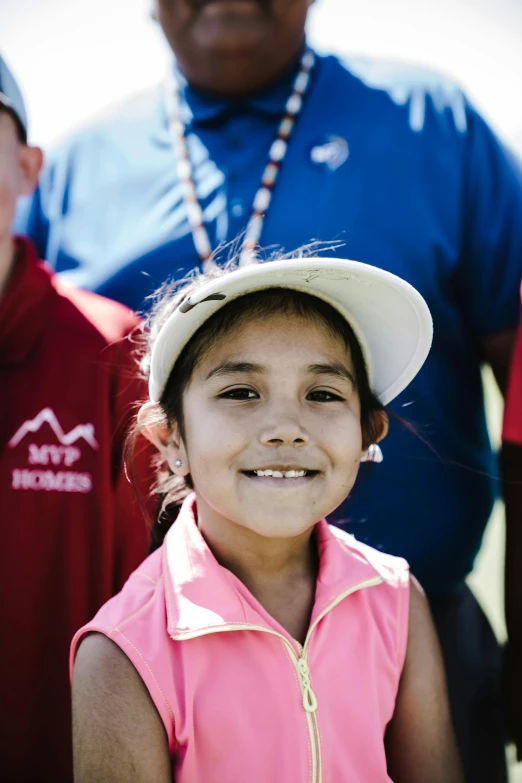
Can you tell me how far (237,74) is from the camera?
2541 millimetres

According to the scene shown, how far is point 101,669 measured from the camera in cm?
160

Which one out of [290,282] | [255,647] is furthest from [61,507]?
[290,282]

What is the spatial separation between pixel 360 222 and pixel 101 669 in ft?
4.55

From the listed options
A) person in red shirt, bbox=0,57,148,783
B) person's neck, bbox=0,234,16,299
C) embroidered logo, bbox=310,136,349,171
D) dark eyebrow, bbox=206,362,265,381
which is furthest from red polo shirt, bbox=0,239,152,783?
embroidered logo, bbox=310,136,349,171

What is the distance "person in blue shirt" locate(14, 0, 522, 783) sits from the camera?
231cm

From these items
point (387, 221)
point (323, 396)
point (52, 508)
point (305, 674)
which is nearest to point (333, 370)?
point (323, 396)

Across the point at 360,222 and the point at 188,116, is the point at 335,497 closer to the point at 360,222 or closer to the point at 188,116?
the point at 360,222

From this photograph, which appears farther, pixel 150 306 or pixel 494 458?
pixel 494 458

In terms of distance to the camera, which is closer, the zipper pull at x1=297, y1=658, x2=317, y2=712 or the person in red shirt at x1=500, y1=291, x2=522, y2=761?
the zipper pull at x1=297, y1=658, x2=317, y2=712

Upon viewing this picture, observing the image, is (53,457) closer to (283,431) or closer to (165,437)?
(165,437)

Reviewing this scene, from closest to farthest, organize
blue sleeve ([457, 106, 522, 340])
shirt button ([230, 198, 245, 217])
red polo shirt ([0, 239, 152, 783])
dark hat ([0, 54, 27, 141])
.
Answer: red polo shirt ([0, 239, 152, 783]) → dark hat ([0, 54, 27, 141]) → blue sleeve ([457, 106, 522, 340]) → shirt button ([230, 198, 245, 217])

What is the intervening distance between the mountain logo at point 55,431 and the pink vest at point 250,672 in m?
0.51

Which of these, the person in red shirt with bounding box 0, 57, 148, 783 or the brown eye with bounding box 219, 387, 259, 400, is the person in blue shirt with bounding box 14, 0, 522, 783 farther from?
the brown eye with bounding box 219, 387, 259, 400

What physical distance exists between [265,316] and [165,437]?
0.37 meters
